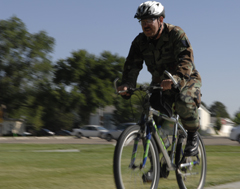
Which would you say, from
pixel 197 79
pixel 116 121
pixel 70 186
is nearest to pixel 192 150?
pixel 197 79

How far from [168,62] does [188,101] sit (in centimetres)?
47

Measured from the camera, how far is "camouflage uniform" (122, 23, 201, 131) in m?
3.87

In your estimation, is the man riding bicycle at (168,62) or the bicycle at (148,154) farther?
the man riding bicycle at (168,62)

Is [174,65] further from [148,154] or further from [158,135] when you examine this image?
[148,154]

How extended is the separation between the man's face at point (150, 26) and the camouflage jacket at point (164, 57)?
0.15 meters

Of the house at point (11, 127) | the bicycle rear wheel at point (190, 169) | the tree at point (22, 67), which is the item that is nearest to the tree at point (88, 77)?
the tree at point (22, 67)

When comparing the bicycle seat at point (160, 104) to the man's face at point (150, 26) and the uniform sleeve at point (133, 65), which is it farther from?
the man's face at point (150, 26)

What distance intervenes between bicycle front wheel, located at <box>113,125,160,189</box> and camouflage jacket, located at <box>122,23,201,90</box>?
693 millimetres

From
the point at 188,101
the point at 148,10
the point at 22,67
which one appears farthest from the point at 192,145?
the point at 22,67

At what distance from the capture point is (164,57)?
404 centimetres

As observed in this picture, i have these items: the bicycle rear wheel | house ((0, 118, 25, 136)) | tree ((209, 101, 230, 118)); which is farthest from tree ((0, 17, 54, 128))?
tree ((209, 101, 230, 118))

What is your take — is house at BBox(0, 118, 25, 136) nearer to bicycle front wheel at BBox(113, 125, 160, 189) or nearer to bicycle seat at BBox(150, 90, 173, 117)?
bicycle seat at BBox(150, 90, 173, 117)

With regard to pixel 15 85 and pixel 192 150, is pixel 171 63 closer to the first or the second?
pixel 192 150

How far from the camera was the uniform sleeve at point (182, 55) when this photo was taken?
3.79 m
